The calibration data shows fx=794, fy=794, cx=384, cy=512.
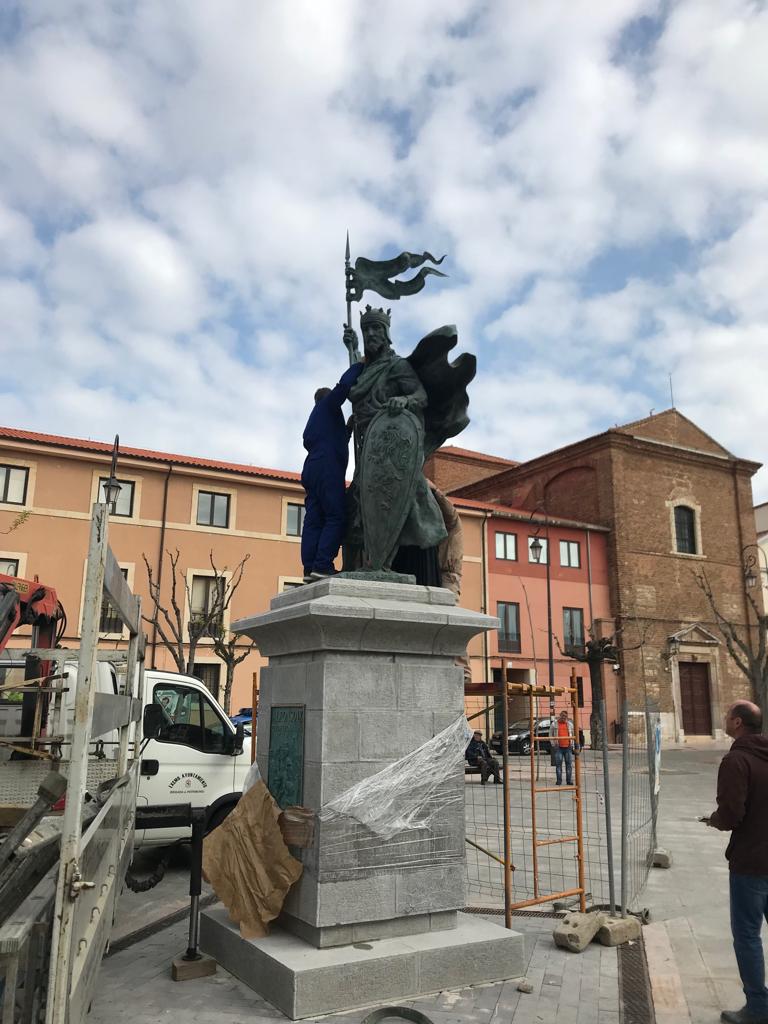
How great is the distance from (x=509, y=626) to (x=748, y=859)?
2864cm

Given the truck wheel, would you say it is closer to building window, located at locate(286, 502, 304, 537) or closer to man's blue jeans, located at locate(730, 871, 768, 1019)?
man's blue jeans, located at locate(730, 871, 768, 1019)

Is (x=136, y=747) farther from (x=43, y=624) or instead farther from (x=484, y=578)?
(x=484, y=578)

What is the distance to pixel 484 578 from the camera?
32219mm

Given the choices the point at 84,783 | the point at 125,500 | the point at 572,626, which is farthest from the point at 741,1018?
the point at 572,626

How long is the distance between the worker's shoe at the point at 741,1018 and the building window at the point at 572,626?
98.2 feet

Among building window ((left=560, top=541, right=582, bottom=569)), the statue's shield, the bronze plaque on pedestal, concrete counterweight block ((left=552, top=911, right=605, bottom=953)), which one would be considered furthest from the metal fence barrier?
building window ((left=560, top=541, right=582, bottom=569))

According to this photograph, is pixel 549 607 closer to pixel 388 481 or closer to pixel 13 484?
pixel 13 484

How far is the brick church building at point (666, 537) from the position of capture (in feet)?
115

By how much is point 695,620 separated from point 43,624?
1269 inches

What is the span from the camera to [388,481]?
205 inches

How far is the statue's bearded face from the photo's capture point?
5.73m

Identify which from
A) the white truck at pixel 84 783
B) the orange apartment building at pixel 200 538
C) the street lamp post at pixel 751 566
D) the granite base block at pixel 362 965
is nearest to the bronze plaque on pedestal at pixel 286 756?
the granite base block at pixel 362 965

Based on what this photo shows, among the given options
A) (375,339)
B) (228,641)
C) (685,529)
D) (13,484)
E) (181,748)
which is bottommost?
(181,748)

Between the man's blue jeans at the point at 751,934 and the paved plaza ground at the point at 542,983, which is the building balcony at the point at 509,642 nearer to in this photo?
the paved plaza ground at the point at 542,983
